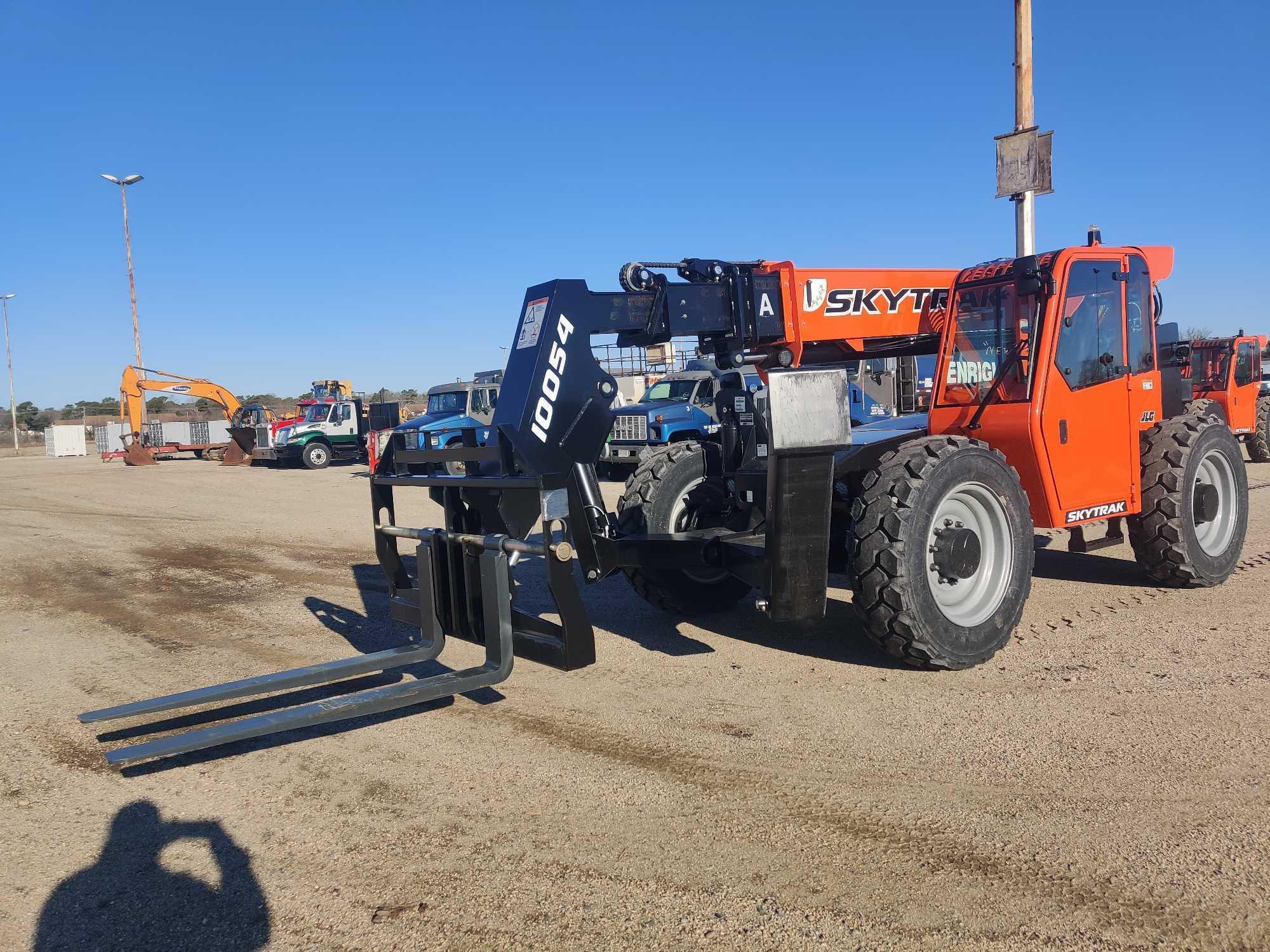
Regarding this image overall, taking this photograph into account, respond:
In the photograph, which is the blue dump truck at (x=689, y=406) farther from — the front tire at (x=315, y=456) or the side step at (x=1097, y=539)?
the front tire at (x=315, y=456)

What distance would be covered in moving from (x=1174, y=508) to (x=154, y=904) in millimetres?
6561

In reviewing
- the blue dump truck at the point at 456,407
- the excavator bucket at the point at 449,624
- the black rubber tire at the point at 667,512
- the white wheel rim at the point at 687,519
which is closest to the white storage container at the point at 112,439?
the blue dump truck at the point at 456,407

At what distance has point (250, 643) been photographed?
6539mm

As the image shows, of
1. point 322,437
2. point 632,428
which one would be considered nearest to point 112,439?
point 322,437

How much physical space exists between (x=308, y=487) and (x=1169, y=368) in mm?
16996

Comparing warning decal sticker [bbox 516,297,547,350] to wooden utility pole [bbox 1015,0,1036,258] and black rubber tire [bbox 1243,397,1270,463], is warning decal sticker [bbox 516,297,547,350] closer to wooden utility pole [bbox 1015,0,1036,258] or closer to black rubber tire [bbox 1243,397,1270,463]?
wooden utility pole [bbox 1015,0,1036,258]

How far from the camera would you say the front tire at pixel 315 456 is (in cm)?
2672

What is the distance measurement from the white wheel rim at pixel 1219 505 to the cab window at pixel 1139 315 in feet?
3.40

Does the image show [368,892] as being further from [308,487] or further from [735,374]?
[308,487]

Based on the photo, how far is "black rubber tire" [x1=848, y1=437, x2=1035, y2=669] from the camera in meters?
4.84

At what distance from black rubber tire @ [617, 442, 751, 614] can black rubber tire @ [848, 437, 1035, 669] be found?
65.4 inches

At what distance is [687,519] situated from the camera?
6562mm

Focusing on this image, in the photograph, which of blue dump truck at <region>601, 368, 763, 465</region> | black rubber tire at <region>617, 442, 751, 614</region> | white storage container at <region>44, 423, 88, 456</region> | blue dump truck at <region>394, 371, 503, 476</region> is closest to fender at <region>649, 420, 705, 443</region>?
blue dump truck at <region>601, 368, 763, 465</region>

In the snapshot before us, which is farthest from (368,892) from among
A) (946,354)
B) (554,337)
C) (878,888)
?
(946,354)
